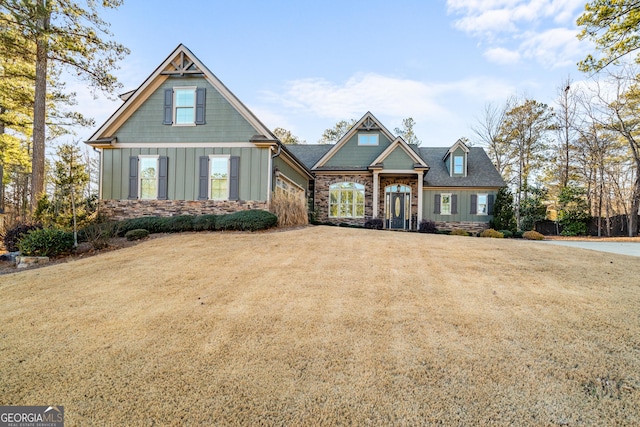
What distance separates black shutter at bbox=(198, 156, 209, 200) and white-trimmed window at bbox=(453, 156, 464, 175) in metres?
13.7

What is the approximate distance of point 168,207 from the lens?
1205cm

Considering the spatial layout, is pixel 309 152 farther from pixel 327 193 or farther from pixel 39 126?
pixel 39 126

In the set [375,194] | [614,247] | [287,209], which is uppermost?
[375,194]

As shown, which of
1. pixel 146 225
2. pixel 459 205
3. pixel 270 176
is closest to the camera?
pixel 146 225

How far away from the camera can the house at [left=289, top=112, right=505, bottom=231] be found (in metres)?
17.1

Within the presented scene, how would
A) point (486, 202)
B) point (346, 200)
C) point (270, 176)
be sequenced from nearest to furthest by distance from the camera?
point (270, 176) < point (346, 200) < point (486, 202)

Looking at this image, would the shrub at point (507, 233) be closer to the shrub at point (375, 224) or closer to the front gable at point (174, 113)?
the shrub at point (375, 224)

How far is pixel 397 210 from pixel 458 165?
15.5 ft

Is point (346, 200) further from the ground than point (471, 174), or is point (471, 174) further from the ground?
point (471, 174)

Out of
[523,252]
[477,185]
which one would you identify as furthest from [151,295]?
[477,185]

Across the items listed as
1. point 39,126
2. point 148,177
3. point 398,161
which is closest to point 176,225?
point 148,177

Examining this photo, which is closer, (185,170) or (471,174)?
(185,170)

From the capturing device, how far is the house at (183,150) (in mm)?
11844

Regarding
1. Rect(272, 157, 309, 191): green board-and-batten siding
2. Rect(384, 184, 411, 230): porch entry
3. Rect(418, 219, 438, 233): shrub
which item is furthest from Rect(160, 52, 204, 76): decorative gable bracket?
Rect(418, 219, 438, 233): shrub
